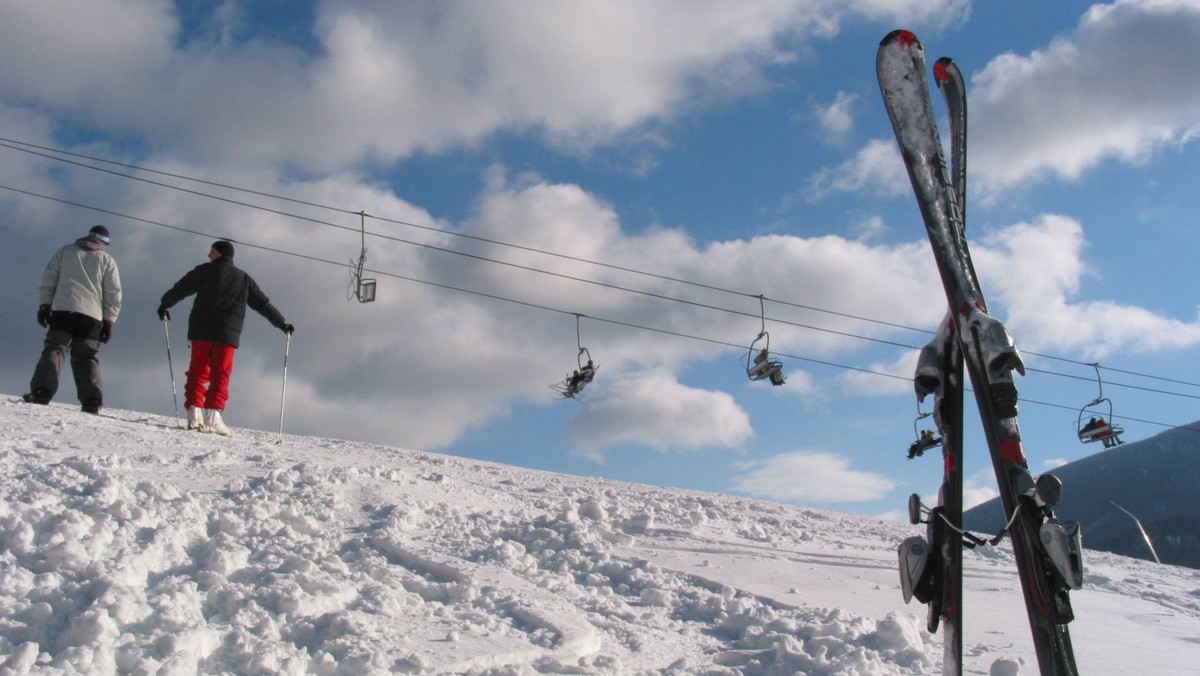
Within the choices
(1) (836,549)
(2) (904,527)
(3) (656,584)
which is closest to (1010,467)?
(3) (656,584)

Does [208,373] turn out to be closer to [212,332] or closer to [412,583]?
[212,332]

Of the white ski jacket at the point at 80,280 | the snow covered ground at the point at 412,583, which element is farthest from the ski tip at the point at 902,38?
the white ski jacket at the point at 80,280

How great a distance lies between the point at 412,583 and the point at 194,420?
188 inches

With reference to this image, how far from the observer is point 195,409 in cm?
962

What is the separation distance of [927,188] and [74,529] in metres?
5.44

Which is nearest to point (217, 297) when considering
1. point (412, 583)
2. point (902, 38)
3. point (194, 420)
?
point (194, 420)

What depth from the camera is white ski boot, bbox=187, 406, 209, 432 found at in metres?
9.58

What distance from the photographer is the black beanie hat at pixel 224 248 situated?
1005 cm

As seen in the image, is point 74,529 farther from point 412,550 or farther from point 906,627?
point 906,627

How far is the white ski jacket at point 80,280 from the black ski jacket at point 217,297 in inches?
25.6

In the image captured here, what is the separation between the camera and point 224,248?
33.0 feet

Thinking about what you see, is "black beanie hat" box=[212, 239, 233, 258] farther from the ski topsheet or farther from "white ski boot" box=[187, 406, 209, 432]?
the ski topsheet

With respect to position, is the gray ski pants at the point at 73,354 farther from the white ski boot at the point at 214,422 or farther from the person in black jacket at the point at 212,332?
the white ski boot at the point at 214,422

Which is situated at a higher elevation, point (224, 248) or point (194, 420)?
point (224, 248)
